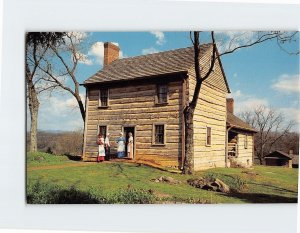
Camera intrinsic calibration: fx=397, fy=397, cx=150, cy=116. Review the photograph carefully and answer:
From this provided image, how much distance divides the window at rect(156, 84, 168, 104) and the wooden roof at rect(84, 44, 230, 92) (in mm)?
316

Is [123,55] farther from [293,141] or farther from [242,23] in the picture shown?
[293,141]

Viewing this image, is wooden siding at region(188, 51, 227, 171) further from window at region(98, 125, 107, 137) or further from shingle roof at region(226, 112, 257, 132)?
window at region(98, 125, 107, 137)

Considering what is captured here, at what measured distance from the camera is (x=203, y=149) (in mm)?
9234

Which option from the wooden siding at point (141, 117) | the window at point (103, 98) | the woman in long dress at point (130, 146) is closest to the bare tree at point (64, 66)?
the wooden siding at point (141, 117)

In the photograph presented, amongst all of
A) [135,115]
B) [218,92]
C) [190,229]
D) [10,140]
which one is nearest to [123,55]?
[135,115]

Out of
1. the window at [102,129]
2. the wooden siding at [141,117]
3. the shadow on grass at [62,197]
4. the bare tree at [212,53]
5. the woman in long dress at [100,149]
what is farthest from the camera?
the window at [102,129]

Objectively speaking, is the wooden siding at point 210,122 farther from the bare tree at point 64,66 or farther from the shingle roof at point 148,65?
the bare tree at point 64,66

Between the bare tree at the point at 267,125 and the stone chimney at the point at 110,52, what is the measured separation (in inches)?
125

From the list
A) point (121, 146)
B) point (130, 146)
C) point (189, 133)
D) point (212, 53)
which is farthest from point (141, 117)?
point (212, 53)

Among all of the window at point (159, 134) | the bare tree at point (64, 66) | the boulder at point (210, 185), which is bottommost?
the boulder at point (210, 185)

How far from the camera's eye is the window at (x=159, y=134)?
926cm

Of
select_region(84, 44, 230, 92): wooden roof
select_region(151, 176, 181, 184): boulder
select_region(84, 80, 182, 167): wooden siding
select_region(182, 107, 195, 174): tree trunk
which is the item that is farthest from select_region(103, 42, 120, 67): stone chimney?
select_region(151, 176, 181, 184): boulder

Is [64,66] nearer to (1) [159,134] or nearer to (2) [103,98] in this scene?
(2) [103,98]

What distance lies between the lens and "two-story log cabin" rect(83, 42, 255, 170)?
29.9 ft
